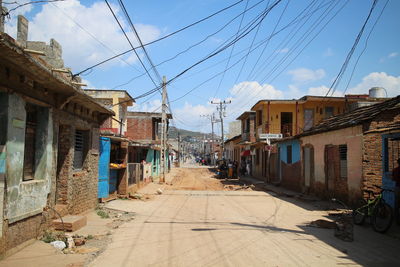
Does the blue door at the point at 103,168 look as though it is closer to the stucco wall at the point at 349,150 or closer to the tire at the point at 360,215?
the tire at the point at 360,215

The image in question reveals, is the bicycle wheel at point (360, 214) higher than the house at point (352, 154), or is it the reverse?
the house at point (352, 154)

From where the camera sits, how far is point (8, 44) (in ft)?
16.4

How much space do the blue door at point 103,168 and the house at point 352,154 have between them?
32.0ft

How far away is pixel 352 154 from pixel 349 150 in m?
0.34

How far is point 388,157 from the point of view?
34.7 ft

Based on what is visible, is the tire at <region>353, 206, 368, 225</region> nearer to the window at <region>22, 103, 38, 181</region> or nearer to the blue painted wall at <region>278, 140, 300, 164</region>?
the window at <region>22, 103, 38, 181</region>

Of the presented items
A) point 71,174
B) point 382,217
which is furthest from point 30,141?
point 382,217

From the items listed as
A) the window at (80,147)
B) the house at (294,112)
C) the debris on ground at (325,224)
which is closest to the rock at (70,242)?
the window at (80,147)

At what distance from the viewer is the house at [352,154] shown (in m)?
10.6

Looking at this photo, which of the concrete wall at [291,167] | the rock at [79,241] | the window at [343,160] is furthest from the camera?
the concrete wall at [291,167]

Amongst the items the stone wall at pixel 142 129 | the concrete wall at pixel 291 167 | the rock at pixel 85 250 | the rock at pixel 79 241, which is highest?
the stone wall at pixel 142 129

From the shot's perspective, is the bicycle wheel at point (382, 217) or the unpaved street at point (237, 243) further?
the bicycle wheel at point (382, 217)

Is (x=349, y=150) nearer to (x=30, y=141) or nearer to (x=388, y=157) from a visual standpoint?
(x=388, y=157)

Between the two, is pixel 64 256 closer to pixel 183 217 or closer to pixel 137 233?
pixel 137 233
